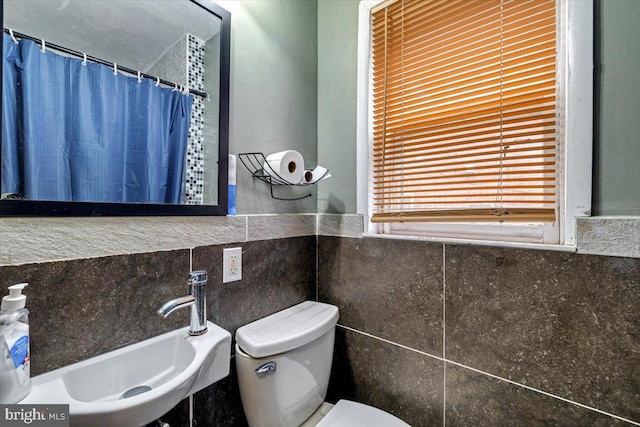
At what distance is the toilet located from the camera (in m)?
0.96

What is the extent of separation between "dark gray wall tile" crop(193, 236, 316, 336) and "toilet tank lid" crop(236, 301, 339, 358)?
0.16 ft

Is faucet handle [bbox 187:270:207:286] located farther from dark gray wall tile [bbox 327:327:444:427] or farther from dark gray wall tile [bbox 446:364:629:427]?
dark gray wall tile [bbox 446:364:629:427]

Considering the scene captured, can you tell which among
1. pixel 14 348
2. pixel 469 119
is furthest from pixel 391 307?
pixel 14 348

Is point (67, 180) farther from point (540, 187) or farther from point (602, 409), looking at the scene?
point (602, 409)

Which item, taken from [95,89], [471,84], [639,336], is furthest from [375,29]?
[639,336]

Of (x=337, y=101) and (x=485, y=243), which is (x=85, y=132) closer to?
(x=337, y=101)

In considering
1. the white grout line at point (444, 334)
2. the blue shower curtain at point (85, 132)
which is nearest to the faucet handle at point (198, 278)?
the blue shower curtain at point (85, 132)

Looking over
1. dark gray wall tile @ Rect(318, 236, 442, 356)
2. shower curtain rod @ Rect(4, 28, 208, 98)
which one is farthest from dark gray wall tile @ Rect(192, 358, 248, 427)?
shower curtain rod @ Rect(4, 28, 208, 98)

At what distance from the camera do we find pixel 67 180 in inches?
29.1

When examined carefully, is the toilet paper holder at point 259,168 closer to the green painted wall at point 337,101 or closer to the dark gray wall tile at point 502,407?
the green painted wall at point 337,101

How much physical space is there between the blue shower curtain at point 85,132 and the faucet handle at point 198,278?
0.25 m

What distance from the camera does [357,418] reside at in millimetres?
1053

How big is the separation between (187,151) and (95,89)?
0.94ft

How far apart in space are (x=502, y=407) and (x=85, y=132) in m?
1.50
